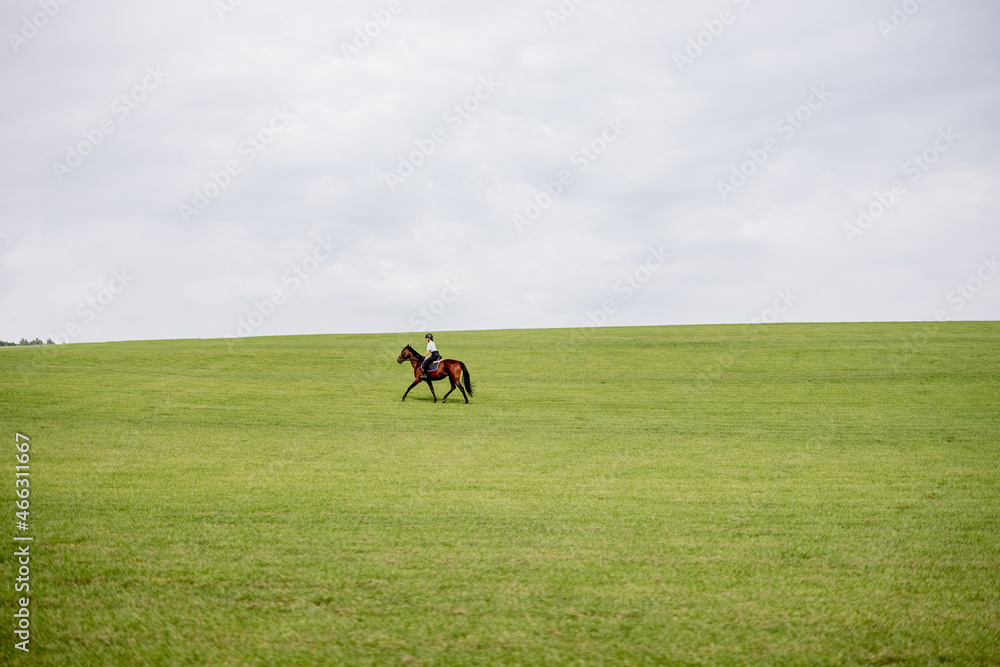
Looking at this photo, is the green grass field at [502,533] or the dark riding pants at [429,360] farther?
the dark riding pants at [429,360]

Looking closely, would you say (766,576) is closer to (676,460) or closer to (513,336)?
(676,460)

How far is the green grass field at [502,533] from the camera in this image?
229 inches

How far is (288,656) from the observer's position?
5.42 meters

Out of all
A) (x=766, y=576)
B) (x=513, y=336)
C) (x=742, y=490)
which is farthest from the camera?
(x=513, y=336)

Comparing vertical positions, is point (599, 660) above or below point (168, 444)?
below

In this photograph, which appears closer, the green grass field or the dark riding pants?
the green grass field

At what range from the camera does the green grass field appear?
582 centimetres

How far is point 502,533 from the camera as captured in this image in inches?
365

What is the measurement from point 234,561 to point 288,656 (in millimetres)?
2745

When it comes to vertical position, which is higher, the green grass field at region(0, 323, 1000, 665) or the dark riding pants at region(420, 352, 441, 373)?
the dark riding pants at region(420, 352, 441, 373)

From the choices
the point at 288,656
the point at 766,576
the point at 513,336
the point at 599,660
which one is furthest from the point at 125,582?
the point at 513,336

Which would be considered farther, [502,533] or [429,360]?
[429,360]

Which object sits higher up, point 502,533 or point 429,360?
point 429,360

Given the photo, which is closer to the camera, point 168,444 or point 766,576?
point 766,576
